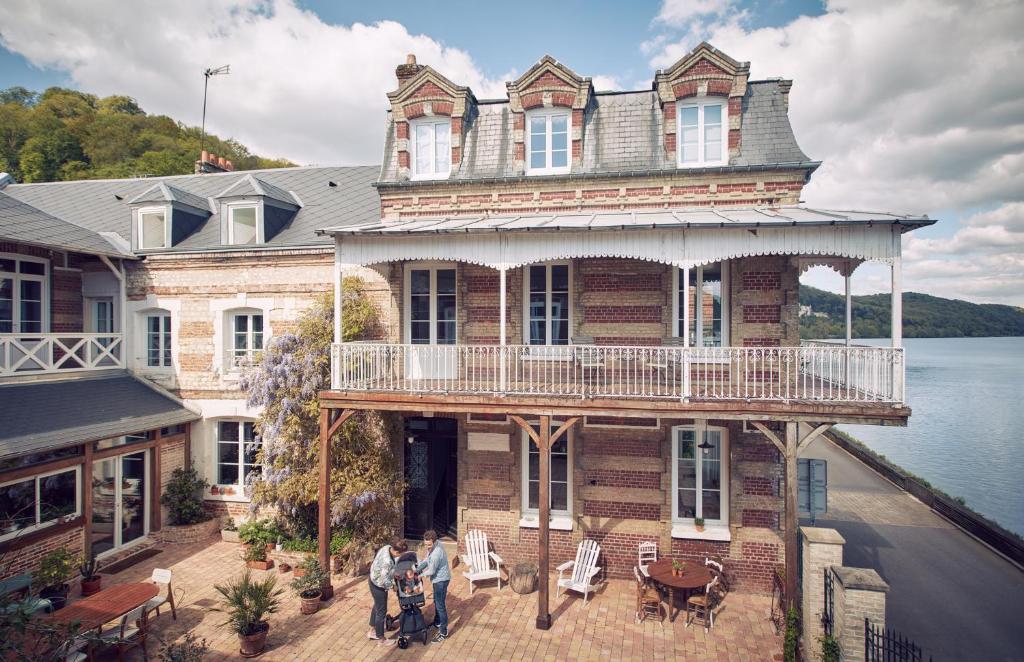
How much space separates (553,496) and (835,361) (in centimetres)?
552

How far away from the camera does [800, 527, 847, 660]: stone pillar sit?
21.8ft

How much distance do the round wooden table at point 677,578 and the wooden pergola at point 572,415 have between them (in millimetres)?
1346

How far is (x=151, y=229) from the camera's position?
1259 centimetres

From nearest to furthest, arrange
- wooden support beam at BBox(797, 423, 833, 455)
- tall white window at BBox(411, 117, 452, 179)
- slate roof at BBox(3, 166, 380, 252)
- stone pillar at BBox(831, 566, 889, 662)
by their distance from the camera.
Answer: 1. stone pillar at BBox(831, 566, 889, 662)
2. wooden support beam at BBox(797, 423, 833, 455)
3. tall white window at BBox(411, 117, 452, 179)
4. slate roof at BBox(3, 166, 380, 252)

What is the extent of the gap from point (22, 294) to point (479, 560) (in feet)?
37.3

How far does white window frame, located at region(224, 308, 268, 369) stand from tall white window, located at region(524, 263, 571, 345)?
20.2 feet

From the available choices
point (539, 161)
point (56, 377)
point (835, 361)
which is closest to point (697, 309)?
point (835, 361)

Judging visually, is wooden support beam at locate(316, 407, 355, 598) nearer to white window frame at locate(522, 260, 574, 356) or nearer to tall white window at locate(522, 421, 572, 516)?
tall white window at locate(522, 421, 572, 516)

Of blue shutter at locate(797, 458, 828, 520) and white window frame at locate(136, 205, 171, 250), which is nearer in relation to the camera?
blue shutter at locate(797, 458, 828, 520)

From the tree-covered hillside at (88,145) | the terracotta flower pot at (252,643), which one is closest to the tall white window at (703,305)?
the terracotta flower pot at (252,643)

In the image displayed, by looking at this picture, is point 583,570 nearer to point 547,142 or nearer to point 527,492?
point 527,492

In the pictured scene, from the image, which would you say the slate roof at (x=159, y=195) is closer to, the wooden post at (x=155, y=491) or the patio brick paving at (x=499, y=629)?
the wooden post at (x=155, y=491)

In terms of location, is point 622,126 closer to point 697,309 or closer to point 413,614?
point 697,309

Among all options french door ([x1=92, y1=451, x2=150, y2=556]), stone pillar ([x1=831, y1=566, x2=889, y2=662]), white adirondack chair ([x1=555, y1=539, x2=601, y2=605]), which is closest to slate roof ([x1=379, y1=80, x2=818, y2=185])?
stone pillar ([x1=831, y1=566, x2=889, y2=662])
